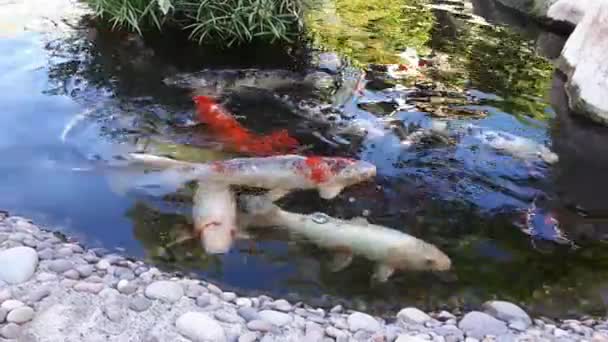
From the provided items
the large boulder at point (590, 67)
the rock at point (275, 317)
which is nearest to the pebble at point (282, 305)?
the rock at point (275, 317)

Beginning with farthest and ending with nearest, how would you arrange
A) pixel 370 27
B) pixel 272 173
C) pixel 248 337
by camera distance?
pixel 370 27, pixel 272 173, pixel 248 337

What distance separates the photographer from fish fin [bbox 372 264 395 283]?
4090 mm

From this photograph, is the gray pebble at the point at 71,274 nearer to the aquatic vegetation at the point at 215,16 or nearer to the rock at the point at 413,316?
the rock at the point at 413,316

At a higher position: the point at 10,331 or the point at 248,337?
the point at 248,337

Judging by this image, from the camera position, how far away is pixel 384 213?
4809 mm

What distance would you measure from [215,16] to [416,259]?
4.76 m

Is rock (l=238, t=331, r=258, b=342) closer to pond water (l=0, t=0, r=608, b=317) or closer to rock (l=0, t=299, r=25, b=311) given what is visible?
pond water (l=0, t=0, r=608, b=317)

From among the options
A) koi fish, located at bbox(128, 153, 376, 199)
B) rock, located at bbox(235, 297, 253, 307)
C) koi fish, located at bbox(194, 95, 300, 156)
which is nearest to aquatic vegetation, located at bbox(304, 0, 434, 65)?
koi fish, located at bbox(194, 95, 300, 156)

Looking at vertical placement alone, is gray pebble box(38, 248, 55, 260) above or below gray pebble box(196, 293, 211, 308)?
below

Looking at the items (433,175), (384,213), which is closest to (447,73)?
(433,175)

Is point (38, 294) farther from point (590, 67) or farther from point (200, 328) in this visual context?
point (590, 67)

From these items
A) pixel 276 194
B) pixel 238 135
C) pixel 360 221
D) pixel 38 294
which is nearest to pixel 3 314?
pixel 38 294

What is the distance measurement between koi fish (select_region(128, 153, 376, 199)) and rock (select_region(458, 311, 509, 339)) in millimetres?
1606

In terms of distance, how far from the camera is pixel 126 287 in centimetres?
360
